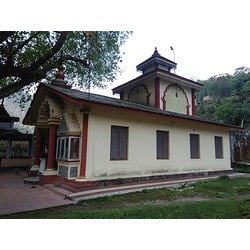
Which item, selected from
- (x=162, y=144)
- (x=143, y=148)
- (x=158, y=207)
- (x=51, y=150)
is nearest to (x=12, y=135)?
(x=51, y=150)

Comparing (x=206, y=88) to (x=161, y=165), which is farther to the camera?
(x=206, y=88)

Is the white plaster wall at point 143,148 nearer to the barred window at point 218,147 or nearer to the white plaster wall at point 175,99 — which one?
the barred window at point 218,147

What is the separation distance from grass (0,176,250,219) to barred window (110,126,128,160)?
1845 mm

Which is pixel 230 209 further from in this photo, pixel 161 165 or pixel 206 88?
pixel 206 88

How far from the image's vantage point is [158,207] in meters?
6.59

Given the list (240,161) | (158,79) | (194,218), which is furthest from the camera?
(240,161)

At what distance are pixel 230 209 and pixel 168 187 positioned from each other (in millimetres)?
3912

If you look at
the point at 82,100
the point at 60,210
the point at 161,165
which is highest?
the point at 82,100

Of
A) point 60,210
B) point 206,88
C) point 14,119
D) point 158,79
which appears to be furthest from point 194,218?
point 206,88

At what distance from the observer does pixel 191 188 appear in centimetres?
1004

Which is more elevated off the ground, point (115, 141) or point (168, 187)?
point (115, 141)

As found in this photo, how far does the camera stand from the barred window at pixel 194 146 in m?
13.5

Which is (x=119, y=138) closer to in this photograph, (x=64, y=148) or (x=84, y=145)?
(x=84, y=145)

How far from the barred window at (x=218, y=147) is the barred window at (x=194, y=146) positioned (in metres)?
1.91
